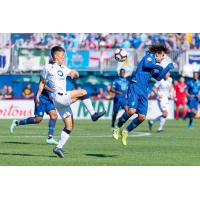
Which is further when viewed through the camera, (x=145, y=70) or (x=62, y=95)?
(x=145, y=70)

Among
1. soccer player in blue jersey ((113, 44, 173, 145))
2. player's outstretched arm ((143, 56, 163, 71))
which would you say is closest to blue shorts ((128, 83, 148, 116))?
soccer player in blue jersey ((113, 44, 173, 145))

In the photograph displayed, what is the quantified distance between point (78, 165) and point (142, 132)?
40.0 ft

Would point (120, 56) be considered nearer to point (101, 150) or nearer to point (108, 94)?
point (101, 150)

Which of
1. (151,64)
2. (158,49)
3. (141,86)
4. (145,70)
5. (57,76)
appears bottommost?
(141,86)

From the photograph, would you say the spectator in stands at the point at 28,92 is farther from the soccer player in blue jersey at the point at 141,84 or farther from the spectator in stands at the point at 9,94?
the soccer player in blue jersey at the point at 141,84

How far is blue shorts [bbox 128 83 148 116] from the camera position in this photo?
60.3ft

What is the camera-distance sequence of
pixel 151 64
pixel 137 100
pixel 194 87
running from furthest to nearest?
pixel 194 87 < pixel 137 100 < pixel 151 64

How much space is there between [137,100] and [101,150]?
59.6 inches

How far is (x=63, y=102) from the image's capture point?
641 inches

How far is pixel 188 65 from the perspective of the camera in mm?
44156

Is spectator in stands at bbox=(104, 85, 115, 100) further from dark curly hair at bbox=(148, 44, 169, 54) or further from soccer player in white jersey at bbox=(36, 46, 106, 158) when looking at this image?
soccer player in white jersey at bbox=(36, 46, 106, 158)

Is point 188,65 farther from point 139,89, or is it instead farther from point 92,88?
point 139,89

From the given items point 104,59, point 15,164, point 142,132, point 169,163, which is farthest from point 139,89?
point 104,59

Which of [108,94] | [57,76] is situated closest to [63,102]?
[57,76]
